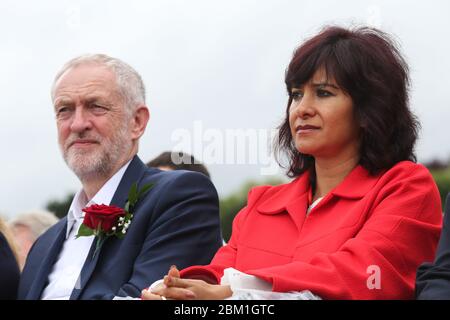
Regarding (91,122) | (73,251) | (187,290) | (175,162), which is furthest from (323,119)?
(175,162)

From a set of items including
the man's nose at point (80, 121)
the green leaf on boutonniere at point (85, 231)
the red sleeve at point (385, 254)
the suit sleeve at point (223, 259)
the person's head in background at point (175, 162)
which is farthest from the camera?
the person's head in background at point (175, 162)

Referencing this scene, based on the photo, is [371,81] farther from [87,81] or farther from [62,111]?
[62,111]

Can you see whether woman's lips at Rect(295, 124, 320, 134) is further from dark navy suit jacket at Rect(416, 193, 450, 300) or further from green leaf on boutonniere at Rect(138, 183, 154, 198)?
green leaf on boutonniere at Rect(138, 183, 154, 198)

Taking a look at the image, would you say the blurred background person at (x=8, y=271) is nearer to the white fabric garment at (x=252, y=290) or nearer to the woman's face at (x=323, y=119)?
the white fabric garment at (x=252, y=290)

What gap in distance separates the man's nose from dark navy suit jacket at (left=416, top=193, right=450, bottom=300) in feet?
6.55

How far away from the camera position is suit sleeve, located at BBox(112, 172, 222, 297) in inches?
166

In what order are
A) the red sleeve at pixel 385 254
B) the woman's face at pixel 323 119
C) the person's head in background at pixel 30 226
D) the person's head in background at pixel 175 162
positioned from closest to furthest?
the red sleeve at pixel 385 254, the woman's face at pixel 323 119, the person's head in background at pixel 175 162, the person's head in background at pixel 30 226

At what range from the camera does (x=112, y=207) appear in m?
4.39

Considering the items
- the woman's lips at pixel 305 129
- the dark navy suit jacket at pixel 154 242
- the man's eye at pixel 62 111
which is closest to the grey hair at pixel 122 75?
the man's eye at pixel 62 111

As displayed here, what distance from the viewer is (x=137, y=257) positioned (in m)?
4.34

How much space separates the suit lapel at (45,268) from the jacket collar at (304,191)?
3.75 feet

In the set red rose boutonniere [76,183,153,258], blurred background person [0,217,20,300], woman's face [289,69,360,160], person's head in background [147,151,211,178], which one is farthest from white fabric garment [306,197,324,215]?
person's head in background [147,151,211,178]

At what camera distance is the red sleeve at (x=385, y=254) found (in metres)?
3.48
